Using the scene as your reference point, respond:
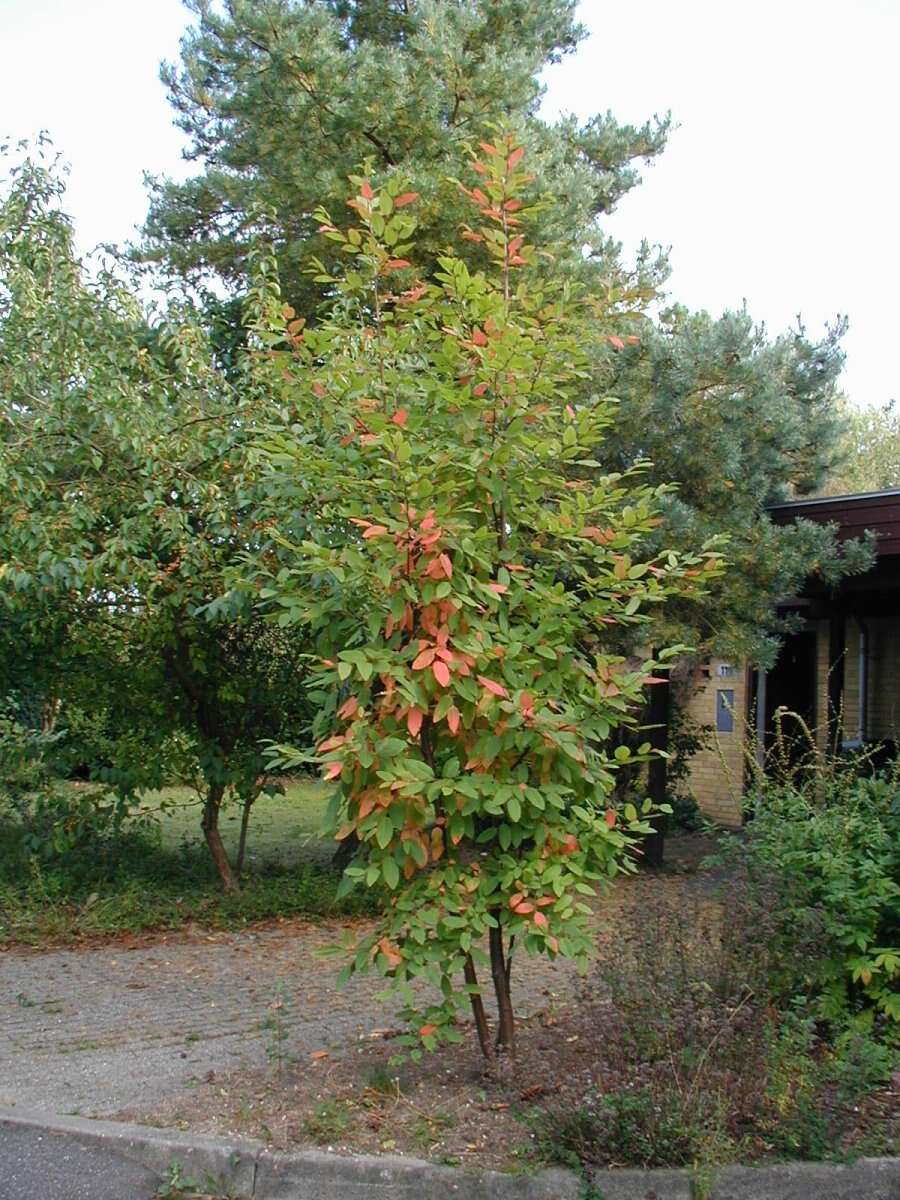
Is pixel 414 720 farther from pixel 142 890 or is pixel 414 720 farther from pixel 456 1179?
pixel 142 890

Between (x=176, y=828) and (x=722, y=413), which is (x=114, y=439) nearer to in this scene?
(x=722, y=413)

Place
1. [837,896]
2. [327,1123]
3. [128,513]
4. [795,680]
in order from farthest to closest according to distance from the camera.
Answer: [795,680] → [128,513] → [837,896] → [327,1123]

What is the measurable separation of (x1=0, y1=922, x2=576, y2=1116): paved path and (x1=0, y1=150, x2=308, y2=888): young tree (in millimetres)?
1628

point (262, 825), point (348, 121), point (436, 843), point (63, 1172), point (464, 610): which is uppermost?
point (348, 121)

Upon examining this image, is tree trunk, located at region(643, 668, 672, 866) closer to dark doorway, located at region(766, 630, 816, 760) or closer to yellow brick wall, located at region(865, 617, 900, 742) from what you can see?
dark doorway, located at region(766, 630, 816, 760)

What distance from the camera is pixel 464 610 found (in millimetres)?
5109

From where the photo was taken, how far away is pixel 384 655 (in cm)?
500

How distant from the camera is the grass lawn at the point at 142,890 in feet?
30.0

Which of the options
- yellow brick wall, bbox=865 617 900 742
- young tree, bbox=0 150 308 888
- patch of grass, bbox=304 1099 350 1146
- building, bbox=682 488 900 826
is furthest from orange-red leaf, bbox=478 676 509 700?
yellow brick wall, bbox=865 617 900 742

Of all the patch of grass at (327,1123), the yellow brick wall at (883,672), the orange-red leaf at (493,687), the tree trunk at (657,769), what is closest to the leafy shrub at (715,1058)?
the patch of grass at (327,1123)

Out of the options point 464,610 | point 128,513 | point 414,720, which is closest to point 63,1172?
point 414,720

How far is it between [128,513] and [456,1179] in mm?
5402

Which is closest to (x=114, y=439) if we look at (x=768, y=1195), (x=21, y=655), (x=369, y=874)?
(x=21, y=655)

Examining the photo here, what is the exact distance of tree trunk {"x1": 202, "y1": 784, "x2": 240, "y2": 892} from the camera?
10.1 meters
